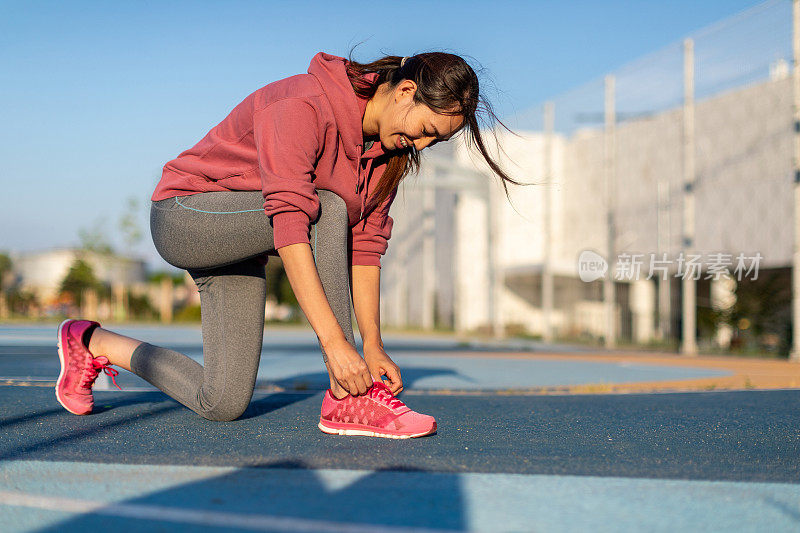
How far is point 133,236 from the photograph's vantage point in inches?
1032

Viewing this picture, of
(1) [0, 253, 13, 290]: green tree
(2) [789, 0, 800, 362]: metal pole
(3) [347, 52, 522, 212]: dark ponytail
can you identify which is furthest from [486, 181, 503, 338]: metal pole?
(1) [0, 253, 13, 290]: green tree

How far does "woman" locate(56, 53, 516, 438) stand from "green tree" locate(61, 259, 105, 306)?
86.5 ft

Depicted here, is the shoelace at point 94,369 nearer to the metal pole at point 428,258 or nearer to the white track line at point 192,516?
the white track line at point 192,516

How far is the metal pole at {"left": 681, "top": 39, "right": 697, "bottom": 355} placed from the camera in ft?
36.7

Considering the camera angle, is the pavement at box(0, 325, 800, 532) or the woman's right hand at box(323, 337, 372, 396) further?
the woman's right hand at box(323, 337, 372, 396)

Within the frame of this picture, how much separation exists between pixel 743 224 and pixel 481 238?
891cm

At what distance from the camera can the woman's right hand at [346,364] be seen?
6.28 feet

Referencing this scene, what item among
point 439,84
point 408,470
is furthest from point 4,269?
point 408,470

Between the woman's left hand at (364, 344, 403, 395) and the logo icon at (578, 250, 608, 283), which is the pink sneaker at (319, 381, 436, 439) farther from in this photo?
the logo icon at (578, 250, 608, 283)

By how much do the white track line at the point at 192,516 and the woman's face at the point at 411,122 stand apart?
118 cm

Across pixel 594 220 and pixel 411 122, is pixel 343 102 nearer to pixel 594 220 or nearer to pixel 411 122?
pixel 411 122

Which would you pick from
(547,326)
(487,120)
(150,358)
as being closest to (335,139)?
(487,120)

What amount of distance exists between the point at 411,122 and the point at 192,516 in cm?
121

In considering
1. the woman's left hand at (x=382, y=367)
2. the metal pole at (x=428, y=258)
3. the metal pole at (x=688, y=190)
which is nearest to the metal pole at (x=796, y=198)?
the metal pole at (x=688, y=190)
